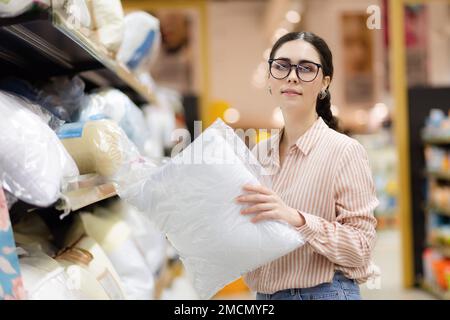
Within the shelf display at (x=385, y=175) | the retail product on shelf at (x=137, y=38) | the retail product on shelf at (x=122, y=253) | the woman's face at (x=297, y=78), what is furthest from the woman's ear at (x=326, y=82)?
the shelf display at (x=385, y=175)

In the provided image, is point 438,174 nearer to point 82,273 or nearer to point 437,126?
point 437,126

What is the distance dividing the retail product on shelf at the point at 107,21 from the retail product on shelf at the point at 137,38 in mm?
627

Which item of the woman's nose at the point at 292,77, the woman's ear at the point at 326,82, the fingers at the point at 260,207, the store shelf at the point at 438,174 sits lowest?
the store shelf at the point at 438,174

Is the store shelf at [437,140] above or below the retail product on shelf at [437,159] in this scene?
above

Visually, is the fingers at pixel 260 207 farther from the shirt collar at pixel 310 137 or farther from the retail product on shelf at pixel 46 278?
the retail product on shelf at pixel 46 278

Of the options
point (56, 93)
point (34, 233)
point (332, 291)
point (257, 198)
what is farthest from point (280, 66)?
point (34, 233)

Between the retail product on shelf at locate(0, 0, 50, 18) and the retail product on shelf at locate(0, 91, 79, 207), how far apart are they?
188 millimetres

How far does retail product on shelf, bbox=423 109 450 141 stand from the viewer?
184 inches

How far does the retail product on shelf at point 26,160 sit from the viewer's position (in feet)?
3.61

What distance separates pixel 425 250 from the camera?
5328mm

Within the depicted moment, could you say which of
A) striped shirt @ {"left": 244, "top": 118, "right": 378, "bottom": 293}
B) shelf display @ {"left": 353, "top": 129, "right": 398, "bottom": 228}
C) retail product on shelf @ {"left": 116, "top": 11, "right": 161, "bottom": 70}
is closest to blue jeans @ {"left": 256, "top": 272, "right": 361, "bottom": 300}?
striped shirt @ {"left": 244, "top": 118, "right": 378, "bottom": 293}

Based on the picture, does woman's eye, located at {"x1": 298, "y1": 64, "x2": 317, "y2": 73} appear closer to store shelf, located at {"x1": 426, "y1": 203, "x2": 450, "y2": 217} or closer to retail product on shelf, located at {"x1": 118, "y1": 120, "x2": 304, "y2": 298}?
retail product on shelf, located at {"x1": 118, "y1": 120, "x2": 304, "y2": 298}

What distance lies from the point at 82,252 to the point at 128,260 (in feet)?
1.37
